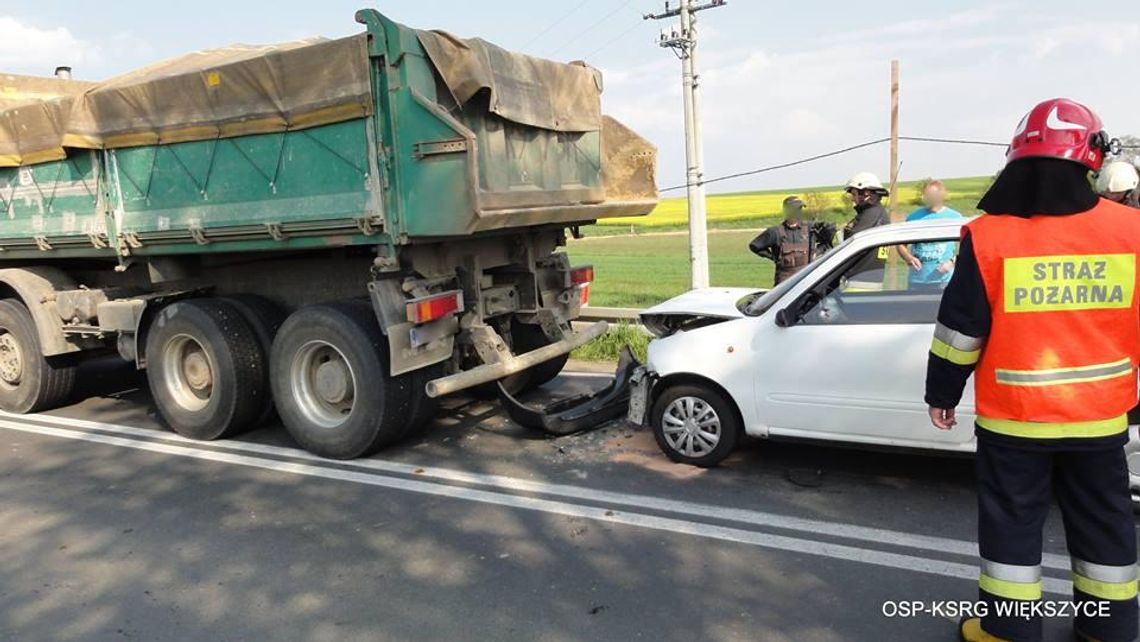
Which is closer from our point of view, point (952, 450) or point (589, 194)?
point (952, 450)

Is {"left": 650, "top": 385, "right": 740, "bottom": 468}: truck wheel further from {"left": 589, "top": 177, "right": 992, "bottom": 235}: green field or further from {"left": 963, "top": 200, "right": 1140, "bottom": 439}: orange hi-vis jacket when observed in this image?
{"left": 589, "top": 177, "right": 992, "bottom": 235}: green field

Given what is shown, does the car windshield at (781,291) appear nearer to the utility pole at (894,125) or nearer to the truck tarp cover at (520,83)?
the truck tarp cover at (520,83)

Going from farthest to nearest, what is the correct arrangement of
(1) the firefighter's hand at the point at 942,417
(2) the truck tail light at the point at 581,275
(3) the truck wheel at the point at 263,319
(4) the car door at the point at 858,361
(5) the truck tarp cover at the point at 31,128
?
1. (2) the truck tail light at the point at 581,275
2. (5) the truck tarp cover at the point at 31,128
3. (3) the truck wheel at the point at 263,319
4. (4) the car door at the point at 858,361
5. (1) the firefighter's hand at the point at 942,417

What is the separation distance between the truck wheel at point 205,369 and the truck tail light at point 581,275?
8.65 feet

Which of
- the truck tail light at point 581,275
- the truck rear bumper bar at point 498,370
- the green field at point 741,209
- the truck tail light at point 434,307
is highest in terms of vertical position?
the green field at point 741,209

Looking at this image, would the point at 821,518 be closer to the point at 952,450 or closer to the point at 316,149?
the point at 952,450

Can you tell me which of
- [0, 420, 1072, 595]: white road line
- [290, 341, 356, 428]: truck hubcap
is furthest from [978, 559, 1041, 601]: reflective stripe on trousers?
[290, 341, 356, 428]: truck hubcap

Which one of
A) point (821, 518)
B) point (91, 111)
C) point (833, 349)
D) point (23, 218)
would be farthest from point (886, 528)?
point (23, 218)

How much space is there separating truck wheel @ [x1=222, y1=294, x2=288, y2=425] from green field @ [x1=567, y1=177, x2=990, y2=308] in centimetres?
309

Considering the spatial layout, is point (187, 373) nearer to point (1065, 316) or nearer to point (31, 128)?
point (31, 128)

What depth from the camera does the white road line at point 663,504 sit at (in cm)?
389

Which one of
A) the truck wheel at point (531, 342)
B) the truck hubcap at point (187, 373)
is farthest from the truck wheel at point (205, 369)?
the truck wheel at point (531, 342)

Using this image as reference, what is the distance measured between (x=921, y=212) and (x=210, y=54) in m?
6.29

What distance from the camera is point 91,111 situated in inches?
245
